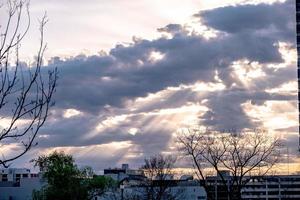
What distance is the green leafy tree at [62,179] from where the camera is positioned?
8144 cm

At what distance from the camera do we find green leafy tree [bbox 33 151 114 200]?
81438 millimetres

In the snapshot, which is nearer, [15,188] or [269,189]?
[15,188]

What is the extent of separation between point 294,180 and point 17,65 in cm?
15766

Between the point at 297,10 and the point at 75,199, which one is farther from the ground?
the point at 297,10

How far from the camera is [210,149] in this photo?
47.2 meters

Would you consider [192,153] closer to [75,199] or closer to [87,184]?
[75,199]

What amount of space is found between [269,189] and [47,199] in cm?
11487

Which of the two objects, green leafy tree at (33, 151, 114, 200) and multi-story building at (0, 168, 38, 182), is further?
multi-story building at (0, 168, 38, 182)

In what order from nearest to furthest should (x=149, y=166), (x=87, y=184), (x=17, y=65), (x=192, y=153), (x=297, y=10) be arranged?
(x=17, y=65)
(x=192, y=153)
(x=149, y=166)
(x=87, y=184)
(x=297, y=10)

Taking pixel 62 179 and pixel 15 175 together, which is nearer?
pixel 62 179

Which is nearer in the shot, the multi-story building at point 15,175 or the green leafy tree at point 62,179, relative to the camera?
the green leafy tree at point 62,179

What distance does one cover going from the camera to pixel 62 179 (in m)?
83.2

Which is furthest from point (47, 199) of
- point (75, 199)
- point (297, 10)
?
point (297, 10)

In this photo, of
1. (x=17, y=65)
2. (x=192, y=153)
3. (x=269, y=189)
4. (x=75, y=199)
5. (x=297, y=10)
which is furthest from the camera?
(x=269, y=189)
